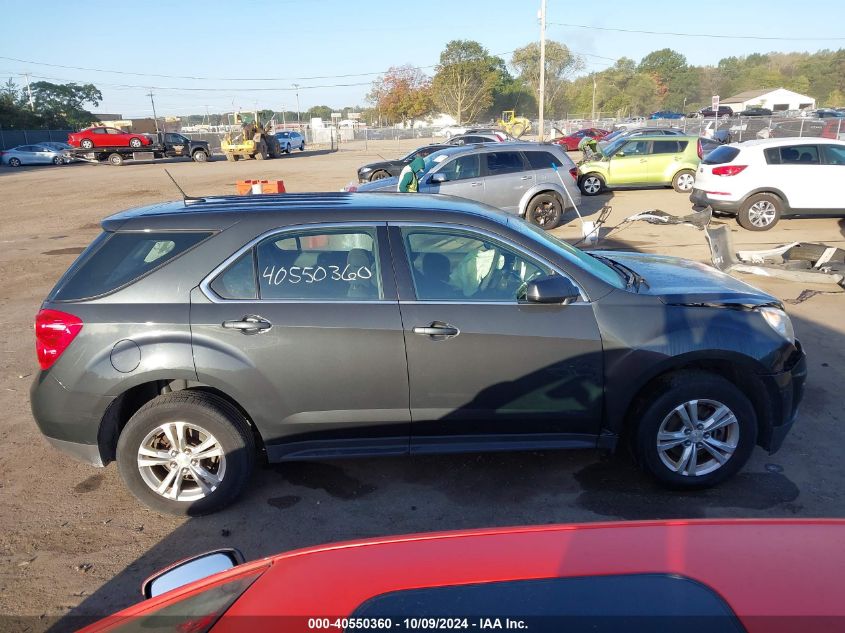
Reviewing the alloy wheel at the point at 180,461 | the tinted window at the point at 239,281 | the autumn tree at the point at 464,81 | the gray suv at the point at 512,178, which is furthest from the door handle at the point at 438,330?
the autumn tree at the point at 464,81

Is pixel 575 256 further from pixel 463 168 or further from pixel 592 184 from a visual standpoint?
pixel 592 184

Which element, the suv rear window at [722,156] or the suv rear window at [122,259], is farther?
the suv rear window at [722,156]

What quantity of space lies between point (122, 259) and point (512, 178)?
10.2m

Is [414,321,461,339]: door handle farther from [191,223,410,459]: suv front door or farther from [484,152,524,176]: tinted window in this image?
[484,152,524,176]: tinted window

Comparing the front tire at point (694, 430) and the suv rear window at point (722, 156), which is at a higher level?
the suv rear window at point (722, 156)

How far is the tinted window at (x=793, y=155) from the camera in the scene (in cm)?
1191

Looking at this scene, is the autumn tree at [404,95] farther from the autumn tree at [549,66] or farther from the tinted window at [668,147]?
the tinted window at [668,147]

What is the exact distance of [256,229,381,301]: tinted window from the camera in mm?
3699

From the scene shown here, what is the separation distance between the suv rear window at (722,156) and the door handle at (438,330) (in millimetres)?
10774

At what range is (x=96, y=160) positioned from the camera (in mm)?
42094

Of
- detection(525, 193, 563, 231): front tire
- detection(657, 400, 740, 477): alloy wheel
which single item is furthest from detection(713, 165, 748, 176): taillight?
detection(657, 400, 740, 477): alloy wheel

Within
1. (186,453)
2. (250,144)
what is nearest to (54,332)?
(186,453)

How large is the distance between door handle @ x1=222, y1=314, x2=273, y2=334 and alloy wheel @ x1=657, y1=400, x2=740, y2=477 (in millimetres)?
2385

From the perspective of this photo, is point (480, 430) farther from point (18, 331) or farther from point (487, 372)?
point (18, 331)
